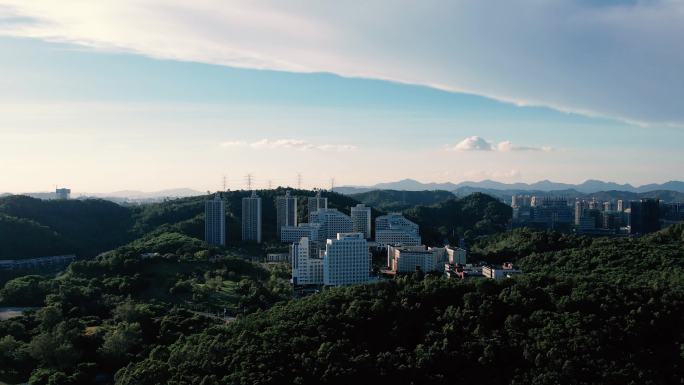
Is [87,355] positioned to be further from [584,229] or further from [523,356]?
[584,229]

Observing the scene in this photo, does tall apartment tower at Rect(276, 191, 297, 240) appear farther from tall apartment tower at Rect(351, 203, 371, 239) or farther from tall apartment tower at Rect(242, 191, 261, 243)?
tall apartment tower at Rect(351, 203, 371, 239)

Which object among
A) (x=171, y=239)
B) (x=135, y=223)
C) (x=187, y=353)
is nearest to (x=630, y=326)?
(x=187, y=353)

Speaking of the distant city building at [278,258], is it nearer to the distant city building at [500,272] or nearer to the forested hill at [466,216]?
the distant city building at [500,272]

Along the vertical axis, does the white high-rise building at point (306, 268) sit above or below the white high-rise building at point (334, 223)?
below

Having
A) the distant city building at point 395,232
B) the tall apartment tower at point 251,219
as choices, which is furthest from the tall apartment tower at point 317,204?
the tall apartment tower at point 251,219

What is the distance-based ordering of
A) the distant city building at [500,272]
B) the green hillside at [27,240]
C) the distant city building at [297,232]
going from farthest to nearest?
1. the distant city building at [297,232]
2. the green hillside at [27,240]
3. the distant city building at [500,272]

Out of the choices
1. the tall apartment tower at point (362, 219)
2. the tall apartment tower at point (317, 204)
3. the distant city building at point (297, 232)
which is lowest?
the distant city building at point (297, 232)

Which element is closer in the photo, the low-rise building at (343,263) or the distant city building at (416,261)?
the low-rise building at (343,263)
